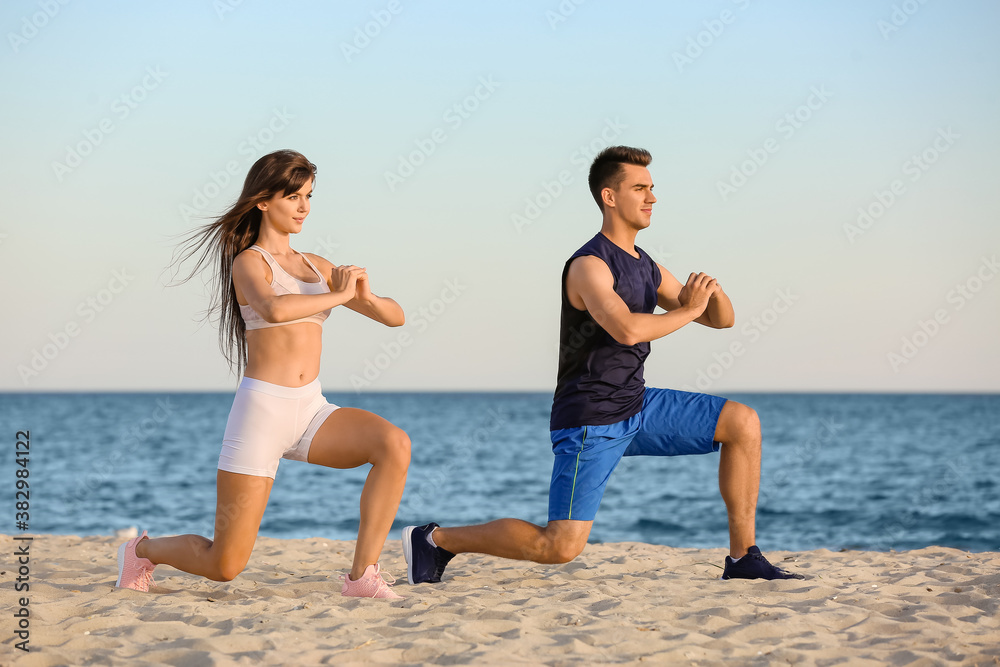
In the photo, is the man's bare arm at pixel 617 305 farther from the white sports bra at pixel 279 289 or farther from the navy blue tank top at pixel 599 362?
the white sports bra at pixel 279 289

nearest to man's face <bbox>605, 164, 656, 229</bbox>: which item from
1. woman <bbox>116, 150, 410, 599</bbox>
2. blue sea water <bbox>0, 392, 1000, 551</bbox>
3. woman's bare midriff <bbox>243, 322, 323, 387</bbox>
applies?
woman <bbox>116, 150, 410, 599</bbox>

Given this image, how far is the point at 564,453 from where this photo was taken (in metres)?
4.55

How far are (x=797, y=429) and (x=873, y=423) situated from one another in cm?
566

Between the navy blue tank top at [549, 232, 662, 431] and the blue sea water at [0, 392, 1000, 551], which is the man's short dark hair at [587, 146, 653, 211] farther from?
the blue sea water at [0, 392, 1000, 551]

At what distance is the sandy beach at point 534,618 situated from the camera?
3.31 metres

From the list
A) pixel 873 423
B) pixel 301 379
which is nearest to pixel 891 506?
pixel 301 379

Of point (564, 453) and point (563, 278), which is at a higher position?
point (563, 278)

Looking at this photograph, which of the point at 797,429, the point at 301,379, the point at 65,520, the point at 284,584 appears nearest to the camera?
the point at 301,379

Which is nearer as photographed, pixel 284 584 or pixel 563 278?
pixel 563 278

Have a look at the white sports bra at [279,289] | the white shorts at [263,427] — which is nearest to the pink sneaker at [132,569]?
the white shorts at [263,427]

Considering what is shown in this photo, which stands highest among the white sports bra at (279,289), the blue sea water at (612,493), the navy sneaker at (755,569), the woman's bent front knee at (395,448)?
the white sports bra at (279,289)

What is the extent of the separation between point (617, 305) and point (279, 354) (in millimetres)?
1678

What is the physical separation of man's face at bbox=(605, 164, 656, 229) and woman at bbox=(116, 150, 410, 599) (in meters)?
1.36

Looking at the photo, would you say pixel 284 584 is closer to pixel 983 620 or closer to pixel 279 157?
pixel 279 157
